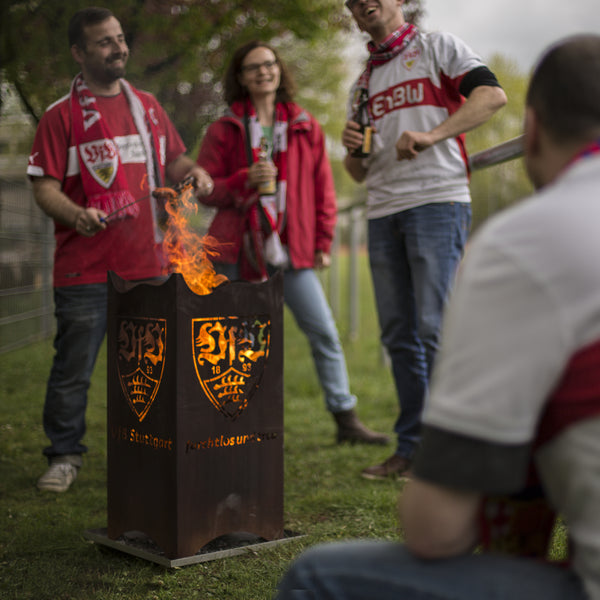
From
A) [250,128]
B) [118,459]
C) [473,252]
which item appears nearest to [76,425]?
[118,459]

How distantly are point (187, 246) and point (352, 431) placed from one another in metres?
1.83

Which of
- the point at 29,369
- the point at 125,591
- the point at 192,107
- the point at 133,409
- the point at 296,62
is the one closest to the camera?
the point at 125,591

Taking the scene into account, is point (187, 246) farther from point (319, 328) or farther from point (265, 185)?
point (319, 328)

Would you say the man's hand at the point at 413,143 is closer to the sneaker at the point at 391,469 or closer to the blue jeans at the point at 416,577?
the sneaker at the point at 391,469

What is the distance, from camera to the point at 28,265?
965cm

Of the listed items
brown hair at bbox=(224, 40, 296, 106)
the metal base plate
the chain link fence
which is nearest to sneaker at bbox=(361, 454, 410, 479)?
the metal base plate

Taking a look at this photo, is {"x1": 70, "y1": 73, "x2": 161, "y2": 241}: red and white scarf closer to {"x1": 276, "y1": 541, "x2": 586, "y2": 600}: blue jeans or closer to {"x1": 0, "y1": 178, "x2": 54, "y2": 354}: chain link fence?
{"x1": 276, "y1": 541, "x2": 586, "y2": 600}: blue jeans

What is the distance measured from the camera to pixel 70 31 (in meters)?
3.64

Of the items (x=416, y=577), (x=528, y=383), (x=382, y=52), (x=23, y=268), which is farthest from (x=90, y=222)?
(x=23, y=268)

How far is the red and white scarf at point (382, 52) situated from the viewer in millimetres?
3492

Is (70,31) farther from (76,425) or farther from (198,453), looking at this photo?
(198,453)

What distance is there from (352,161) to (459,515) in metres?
2.83

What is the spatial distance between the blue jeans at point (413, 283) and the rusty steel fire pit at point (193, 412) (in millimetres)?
923

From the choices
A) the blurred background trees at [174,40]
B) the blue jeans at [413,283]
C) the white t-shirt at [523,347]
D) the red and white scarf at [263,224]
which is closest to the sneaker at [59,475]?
the red and white scarf at [263,224]
